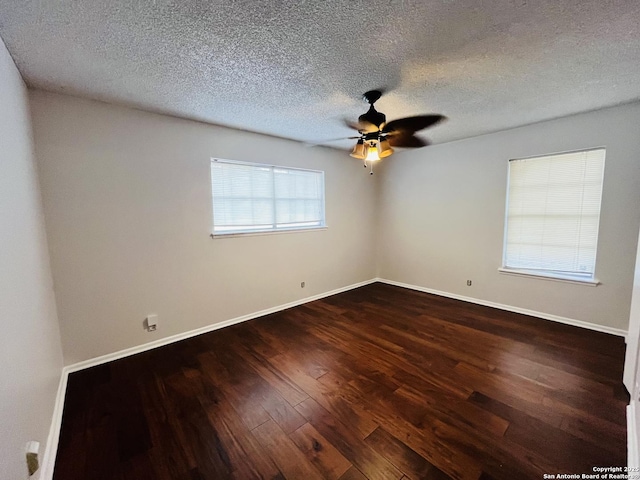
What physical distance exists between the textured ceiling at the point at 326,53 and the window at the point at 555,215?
0.72 m

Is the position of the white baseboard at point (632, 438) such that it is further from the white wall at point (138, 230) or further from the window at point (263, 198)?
the window at point (263, 198)

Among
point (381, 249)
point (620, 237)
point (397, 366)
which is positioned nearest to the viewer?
point (397, 366)

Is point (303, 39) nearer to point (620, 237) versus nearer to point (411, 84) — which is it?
point (411, 84)

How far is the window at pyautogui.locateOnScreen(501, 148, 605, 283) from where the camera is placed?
117 inches

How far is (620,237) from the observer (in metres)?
2.76

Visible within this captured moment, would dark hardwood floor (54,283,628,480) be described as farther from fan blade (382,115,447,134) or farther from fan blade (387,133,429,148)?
fan blade (387,133,429,148)

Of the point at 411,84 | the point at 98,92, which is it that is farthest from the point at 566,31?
the point at 98,92

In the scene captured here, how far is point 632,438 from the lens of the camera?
148cm

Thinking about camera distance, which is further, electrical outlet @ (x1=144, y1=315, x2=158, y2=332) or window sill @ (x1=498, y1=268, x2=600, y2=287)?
window sill @ (x1=498, y1=268, x2=600, y2=287)

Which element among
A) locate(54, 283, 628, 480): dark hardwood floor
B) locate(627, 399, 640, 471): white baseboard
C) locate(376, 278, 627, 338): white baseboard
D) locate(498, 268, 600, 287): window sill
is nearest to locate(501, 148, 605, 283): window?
locate(498, 268, 600, 287): window sill

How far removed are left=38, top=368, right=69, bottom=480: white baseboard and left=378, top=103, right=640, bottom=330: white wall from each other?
4544 millimetres

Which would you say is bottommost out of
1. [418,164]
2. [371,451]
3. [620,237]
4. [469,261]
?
[371,451]

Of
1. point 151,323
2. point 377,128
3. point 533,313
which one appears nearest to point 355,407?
point 151,323

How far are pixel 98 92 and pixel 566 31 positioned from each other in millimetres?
3393
